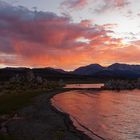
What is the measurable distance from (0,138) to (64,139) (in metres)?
6.92

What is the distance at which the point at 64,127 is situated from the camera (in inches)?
1768

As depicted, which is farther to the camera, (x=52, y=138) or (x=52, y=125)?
(x=52, y=125)

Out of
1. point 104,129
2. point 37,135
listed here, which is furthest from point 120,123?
point 37,135

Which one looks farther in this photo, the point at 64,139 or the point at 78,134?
the point at 78,134

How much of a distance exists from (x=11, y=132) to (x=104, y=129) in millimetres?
13703

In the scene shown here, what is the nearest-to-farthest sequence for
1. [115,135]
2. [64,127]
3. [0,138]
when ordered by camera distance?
[0,138]
[115,135]
[64,127]

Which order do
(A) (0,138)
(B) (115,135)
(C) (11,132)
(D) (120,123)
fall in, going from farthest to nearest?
1. (D) (120,123)
2. (B) (115,135)
3. (C) (11,132)
4. (A) (0,138)

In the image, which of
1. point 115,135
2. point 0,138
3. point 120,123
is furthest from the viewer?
point 120,123

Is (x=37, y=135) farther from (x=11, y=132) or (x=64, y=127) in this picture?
(x=64, y=127)

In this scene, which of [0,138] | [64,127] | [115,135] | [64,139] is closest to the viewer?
[0,138]

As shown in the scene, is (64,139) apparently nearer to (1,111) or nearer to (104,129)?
(104,129)

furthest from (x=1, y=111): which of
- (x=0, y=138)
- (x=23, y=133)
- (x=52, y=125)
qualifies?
(x=0, y=138)

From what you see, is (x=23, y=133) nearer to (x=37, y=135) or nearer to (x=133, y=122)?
(x=37, y=135)

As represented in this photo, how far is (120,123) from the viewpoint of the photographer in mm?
52375
